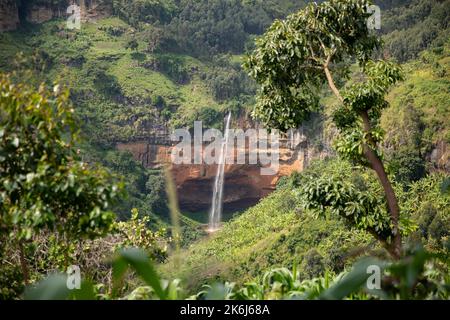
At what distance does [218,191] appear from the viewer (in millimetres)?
53312

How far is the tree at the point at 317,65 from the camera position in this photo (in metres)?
5.55

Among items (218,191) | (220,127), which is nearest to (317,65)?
(218,191)

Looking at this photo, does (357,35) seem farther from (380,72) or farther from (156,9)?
(156,9)

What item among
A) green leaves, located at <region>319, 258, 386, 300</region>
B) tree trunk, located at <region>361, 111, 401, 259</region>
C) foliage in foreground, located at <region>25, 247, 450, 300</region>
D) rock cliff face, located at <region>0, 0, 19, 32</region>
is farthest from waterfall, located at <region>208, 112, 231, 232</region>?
green leaves, located at <region>319, 258, 386, 300</region>

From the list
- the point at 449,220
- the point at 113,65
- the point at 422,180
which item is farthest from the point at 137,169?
the point at 449,220

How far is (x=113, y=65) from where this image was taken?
5759 centimetres

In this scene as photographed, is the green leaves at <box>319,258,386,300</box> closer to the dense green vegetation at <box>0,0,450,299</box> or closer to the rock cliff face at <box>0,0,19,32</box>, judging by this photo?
the dense green vegetation at <box>0,0,450,299</box>

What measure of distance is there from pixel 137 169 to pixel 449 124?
82.8 feet

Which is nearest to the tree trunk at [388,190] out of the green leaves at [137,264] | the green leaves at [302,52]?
the green leaves at [302,52]

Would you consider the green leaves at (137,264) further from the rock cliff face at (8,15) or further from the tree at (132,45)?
the rock cliff face at (8,15)

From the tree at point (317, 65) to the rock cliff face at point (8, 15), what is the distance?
5581 centimetres

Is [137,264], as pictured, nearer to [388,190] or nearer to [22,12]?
[388,190]

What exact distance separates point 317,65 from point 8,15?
57996 millimetres

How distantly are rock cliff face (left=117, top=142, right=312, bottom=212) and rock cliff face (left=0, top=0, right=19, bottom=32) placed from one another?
55.8 ft
